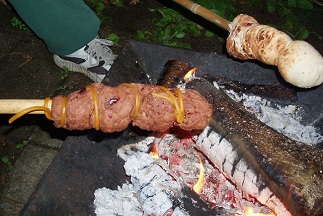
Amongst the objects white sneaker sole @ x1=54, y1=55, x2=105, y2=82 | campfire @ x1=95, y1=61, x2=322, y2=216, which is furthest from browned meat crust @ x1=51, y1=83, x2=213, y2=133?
white sneaker sole @ x1=54, y1=55, x2=105, y2=82

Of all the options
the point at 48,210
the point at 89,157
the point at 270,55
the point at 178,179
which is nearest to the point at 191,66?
the point at 270,55

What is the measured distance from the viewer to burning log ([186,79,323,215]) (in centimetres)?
208

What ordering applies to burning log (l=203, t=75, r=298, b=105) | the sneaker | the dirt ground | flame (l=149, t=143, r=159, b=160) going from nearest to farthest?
flame (l=149, t=143, r=159, b=160) → burning log (l=203, t=75, r=298, b=105) → the sneaker → the dirt ground

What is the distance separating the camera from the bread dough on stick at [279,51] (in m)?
2.28

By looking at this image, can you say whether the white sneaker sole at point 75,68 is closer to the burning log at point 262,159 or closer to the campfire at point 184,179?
the campfire at point 184,179

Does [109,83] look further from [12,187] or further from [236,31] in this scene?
[12,187]

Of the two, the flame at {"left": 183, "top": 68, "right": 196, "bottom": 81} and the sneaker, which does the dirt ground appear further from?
the flame at {"left": 183, "top": 68, "right": 196, "bottom": 81}

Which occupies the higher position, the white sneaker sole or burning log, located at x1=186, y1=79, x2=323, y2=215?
burning log, located at x1=186, y1=79, x2=323, y2=215

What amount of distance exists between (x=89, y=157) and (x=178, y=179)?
72cm

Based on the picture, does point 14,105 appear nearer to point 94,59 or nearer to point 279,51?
point 279,51

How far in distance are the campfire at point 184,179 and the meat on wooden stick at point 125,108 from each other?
54 centimetres

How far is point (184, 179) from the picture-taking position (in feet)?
9.03

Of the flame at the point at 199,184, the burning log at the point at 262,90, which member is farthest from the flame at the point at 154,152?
the burning log at the point at 262,90

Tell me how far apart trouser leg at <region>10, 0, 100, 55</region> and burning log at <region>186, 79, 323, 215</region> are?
1858mm
